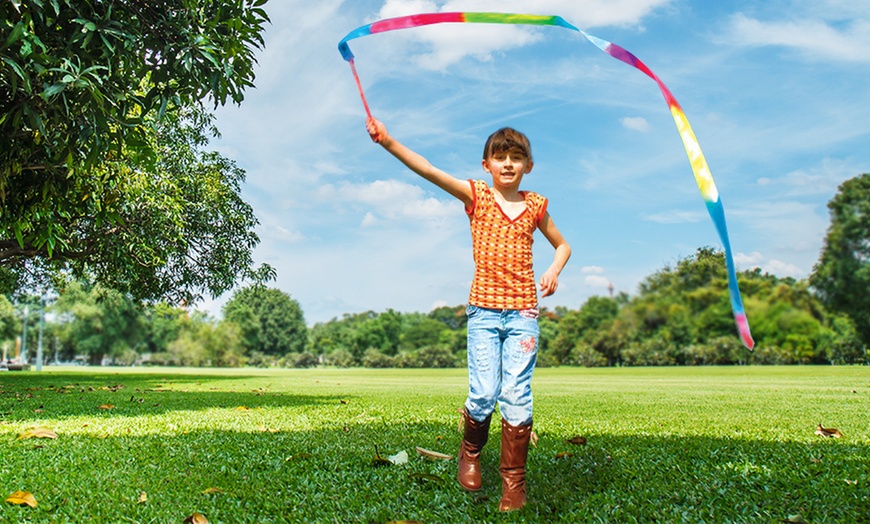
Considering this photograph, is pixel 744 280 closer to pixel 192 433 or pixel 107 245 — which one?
pixel 192 433

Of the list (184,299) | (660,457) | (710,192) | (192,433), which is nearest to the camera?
(710,192)

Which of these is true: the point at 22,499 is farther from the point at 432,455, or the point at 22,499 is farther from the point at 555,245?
the point at 555,245

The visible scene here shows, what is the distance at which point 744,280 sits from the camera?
4637 millimetres

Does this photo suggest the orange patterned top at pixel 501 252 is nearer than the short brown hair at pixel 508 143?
Yes

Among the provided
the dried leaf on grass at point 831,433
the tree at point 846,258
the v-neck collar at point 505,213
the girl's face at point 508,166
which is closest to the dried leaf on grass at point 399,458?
the v-neck collar at point 505,213

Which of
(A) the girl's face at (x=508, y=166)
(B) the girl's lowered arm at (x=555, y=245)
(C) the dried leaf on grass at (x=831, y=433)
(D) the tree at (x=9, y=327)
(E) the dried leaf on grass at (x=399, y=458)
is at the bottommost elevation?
(C) the dried leaf on grass at (x=831, y=433)

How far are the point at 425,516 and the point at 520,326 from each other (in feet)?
3.85

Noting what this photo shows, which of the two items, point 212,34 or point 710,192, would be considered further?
point 212,34

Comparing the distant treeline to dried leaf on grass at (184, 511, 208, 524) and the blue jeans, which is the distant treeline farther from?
dried leaf on grass at (184, 511, 208, 524)

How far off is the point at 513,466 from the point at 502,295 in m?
0.96

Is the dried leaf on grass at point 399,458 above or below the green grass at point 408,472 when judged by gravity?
above

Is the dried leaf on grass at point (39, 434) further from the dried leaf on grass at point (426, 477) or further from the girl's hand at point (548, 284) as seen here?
the girl's hand at point (548, 284)

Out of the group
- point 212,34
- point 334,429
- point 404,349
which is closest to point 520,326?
point 334,429

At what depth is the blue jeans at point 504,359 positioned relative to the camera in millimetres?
3938
